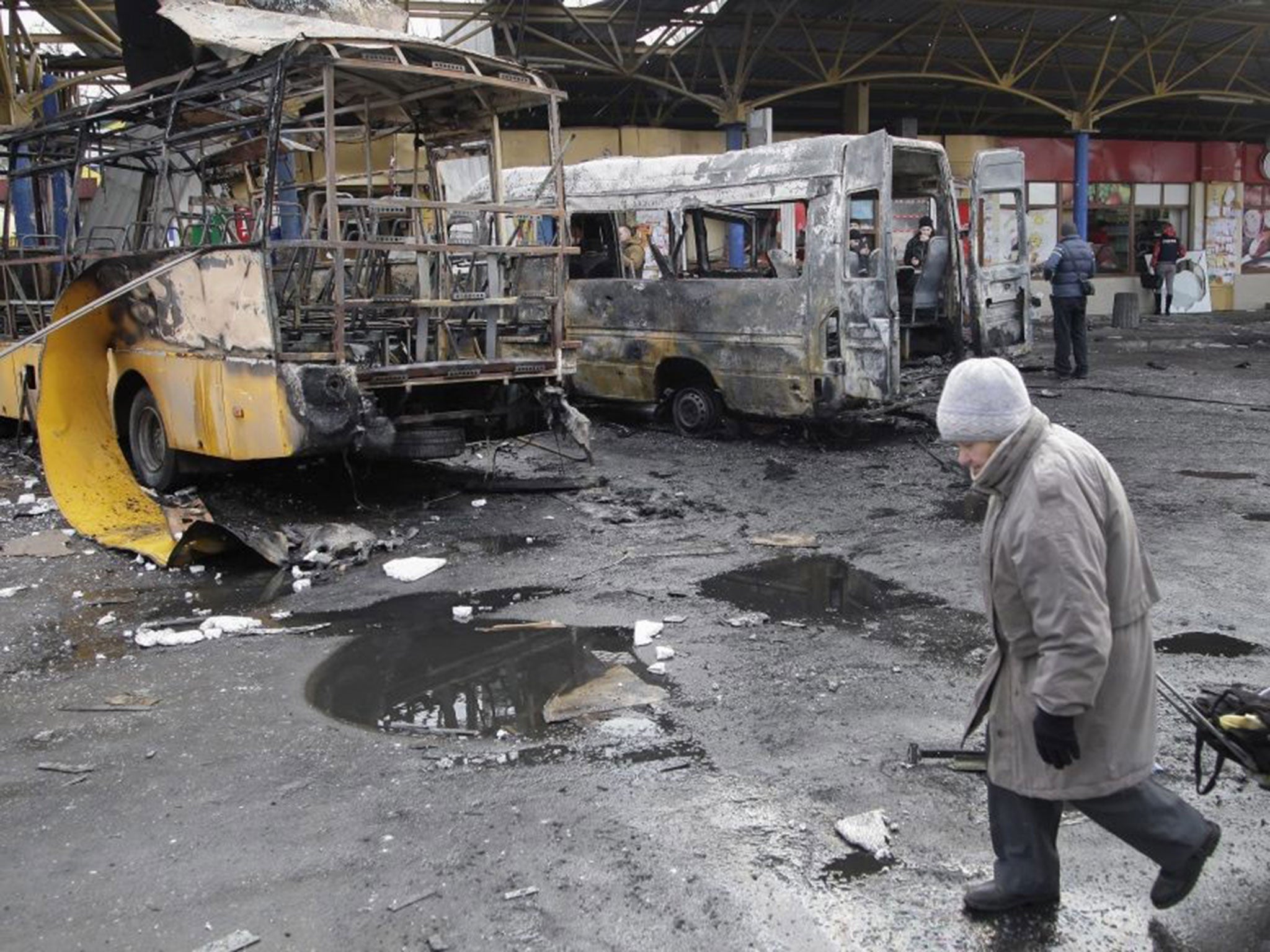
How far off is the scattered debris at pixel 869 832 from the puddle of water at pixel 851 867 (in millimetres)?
21

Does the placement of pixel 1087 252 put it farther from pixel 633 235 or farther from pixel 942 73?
pixel 942 73

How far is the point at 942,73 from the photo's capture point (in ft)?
60.4

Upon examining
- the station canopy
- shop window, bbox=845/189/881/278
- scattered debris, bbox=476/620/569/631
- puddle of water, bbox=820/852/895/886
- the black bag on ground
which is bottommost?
puddle of water, bbox=820/852/895/886

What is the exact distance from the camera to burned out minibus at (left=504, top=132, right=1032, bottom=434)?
8.65 m

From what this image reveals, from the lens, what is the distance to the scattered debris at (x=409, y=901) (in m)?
2.91

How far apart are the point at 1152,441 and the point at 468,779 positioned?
24.4 feet

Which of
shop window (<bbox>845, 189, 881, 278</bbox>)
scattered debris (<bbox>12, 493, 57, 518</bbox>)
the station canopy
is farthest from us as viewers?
the station canopy

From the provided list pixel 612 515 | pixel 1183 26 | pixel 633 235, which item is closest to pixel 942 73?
pixel 1183 26

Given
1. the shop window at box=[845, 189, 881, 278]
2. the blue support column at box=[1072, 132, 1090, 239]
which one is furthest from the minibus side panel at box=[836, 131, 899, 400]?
the blue support column at box=[1072, 132, 1090, 239]

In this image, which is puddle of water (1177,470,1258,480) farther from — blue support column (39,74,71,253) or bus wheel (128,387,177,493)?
blue support column (39,74,71,253)

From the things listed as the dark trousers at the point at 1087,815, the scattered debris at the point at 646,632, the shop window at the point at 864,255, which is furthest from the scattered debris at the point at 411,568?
the shop window at the point at 864,255

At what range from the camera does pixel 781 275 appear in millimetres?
8961

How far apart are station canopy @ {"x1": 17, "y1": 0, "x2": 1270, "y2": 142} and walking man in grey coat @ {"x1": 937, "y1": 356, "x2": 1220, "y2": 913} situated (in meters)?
11.3

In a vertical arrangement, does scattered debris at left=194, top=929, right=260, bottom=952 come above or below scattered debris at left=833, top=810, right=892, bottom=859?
above
